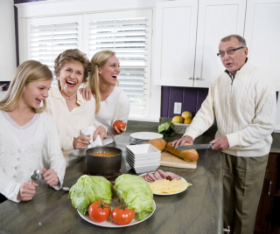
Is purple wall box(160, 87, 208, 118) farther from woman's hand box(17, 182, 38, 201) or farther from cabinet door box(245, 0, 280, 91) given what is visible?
woman's hand box(17, 182, 38, 201)

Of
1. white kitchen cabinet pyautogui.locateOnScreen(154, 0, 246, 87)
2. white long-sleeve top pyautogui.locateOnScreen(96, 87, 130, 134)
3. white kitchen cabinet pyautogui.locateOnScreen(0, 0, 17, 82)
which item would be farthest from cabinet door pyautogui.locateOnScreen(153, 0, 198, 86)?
white kitchen cabinet pyautogui.locateOnScreen(0, 0, 17, 82)

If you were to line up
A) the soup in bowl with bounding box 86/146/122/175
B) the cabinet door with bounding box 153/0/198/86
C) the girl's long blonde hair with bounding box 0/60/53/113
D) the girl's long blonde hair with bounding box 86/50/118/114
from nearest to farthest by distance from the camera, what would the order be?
the soup in bowl with bounding box 86/146/122/175 < the girl's long blonde hair with bounding box 0/60/53/113 < the girl's long blonde hair with bounding box 86/50/118/114 < the cabinet door with bounding box 153/0/198/86

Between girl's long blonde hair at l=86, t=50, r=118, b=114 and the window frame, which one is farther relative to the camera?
the window frame

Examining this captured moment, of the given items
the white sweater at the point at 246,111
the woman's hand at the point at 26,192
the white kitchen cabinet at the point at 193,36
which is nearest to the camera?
the woman's hand at the point at 26,192

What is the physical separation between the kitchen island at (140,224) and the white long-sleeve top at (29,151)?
7.5 inches

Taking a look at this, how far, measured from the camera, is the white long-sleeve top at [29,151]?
4.43 feet

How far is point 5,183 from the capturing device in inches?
45.3

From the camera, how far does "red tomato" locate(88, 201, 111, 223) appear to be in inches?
34.4

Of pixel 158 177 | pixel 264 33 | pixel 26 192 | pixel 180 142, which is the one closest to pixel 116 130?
pixel 180 142

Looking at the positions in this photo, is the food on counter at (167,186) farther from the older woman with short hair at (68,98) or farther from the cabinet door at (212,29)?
the cabinet door at (212,29)

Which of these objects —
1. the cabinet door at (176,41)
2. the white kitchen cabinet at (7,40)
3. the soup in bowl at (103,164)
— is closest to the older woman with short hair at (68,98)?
the soup in bowl at (103,164)

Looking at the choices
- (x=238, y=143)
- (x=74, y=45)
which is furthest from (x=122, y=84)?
(x=238, y=143)

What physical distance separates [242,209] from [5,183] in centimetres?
203

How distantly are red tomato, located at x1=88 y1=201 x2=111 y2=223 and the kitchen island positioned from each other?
1.7 inches
